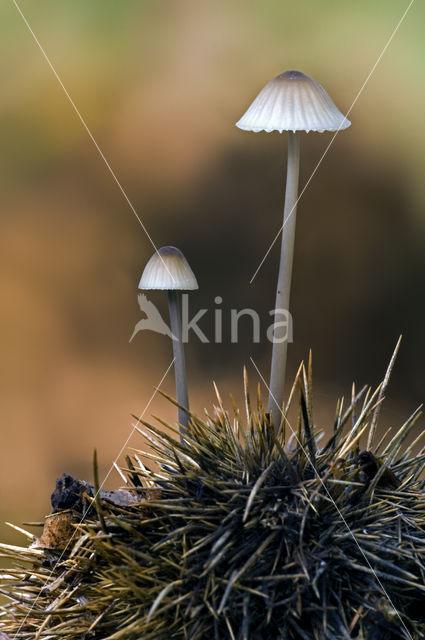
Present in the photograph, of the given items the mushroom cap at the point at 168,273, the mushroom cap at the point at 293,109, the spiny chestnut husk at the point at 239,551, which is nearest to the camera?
the spiny chestnut husk at the point at 239,551

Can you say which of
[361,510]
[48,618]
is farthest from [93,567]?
[361,510]

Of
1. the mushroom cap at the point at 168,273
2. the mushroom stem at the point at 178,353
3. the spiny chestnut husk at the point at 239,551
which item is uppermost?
the mushroom cap at the point at 168,273

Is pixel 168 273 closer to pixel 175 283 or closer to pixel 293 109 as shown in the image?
pixel 175 283

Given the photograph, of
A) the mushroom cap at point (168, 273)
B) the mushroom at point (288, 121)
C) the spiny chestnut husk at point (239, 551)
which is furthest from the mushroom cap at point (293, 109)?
the spiny chestnut husk at point (239, 551)

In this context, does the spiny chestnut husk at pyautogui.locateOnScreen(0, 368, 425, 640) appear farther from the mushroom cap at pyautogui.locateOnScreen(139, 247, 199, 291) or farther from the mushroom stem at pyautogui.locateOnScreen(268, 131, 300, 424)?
the mushroom cap at pyautogui.locateOnScreen(139, 247, 199, 291)

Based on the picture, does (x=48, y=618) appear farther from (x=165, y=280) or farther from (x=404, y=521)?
(x=165, y=280)

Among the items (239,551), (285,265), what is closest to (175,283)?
(285,265)

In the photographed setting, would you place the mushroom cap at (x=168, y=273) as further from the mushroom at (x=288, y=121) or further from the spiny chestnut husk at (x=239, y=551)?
the spiny chestnut husk at (x=239, y=551)
